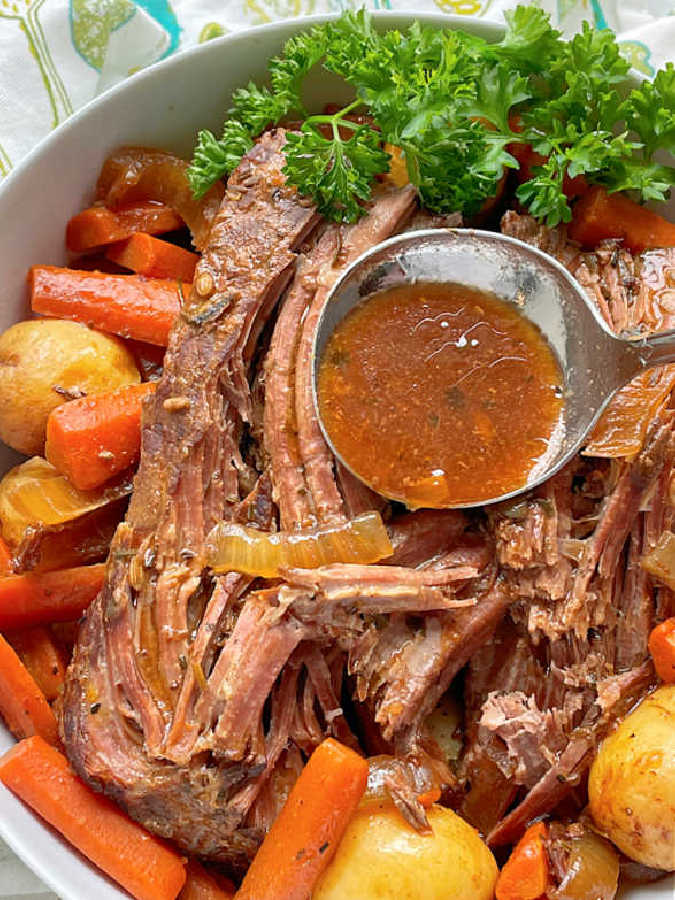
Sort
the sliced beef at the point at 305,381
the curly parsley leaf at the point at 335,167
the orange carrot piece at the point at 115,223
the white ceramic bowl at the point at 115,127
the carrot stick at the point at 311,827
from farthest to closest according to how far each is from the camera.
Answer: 1. the orange carrot piece at the point at 115,223
2. the white ceramic bowl at the point at 115,127
3. the curly parsley leaf at the point at 335,167
4. the sliced beef at the point at 305,381
5. the carrot stick at the point at 311,827

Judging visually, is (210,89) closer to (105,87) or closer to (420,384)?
(105,87)

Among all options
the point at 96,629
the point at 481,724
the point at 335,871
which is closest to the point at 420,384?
the point at 481,724

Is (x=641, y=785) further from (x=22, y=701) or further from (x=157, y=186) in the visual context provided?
(x=157, y=186)

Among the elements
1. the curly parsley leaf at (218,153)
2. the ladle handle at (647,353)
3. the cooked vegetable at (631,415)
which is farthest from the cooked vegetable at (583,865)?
the curly parsley leaf at (218,153)

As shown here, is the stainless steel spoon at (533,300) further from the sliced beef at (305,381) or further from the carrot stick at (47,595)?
the carrot stick at (47,595)

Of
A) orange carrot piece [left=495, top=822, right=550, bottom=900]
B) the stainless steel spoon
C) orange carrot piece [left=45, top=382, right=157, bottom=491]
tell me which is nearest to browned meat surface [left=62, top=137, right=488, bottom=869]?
the stainless steel spoon
